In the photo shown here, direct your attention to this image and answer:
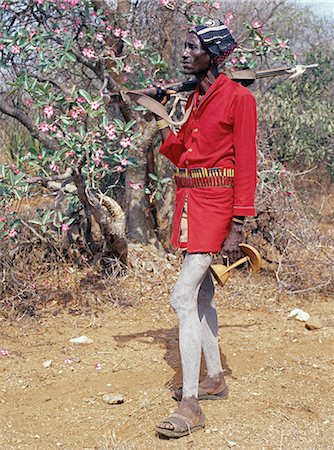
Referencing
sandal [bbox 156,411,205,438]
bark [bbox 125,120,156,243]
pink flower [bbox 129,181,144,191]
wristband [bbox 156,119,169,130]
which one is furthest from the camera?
bark [bbox 125,120,156,243]

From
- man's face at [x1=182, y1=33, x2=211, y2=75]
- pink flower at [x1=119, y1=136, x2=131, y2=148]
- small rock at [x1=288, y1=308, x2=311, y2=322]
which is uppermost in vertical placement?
man's face at [x1=182, y1=33, x2=211, y2=75]

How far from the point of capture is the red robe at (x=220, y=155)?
363cm

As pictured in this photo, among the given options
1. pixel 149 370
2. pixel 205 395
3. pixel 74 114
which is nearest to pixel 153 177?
pixel 74 114

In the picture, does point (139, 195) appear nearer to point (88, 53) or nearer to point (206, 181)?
point (88, 53)

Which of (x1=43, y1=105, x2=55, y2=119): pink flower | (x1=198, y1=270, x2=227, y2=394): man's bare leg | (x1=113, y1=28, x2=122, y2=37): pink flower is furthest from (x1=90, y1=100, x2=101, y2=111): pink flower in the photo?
(x1=198, y1=270, x2=227, y2=394): man's bare leg

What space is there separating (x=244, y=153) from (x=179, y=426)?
1.24 m

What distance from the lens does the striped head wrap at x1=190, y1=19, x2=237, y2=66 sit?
3623mm

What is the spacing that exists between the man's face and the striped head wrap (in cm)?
2

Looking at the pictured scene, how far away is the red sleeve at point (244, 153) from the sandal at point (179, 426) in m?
0.95

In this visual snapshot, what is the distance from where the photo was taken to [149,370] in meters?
4.63

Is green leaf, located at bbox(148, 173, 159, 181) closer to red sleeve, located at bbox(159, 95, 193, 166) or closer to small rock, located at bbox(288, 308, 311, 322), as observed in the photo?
small rock, located at bbox(288, 308, 311, 322)

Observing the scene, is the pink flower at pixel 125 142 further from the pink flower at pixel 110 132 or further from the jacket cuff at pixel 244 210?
the jacket cuff at pixel 244 210

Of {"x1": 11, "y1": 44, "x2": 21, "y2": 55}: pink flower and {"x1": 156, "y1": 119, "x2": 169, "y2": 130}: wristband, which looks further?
{"x1": 11, "y1": 44, "x2": 21, "y2": 55}: pink flower

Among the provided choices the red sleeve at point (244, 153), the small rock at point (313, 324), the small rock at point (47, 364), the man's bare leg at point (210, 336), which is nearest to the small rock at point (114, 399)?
the man's bare leg at point (210, 336)
